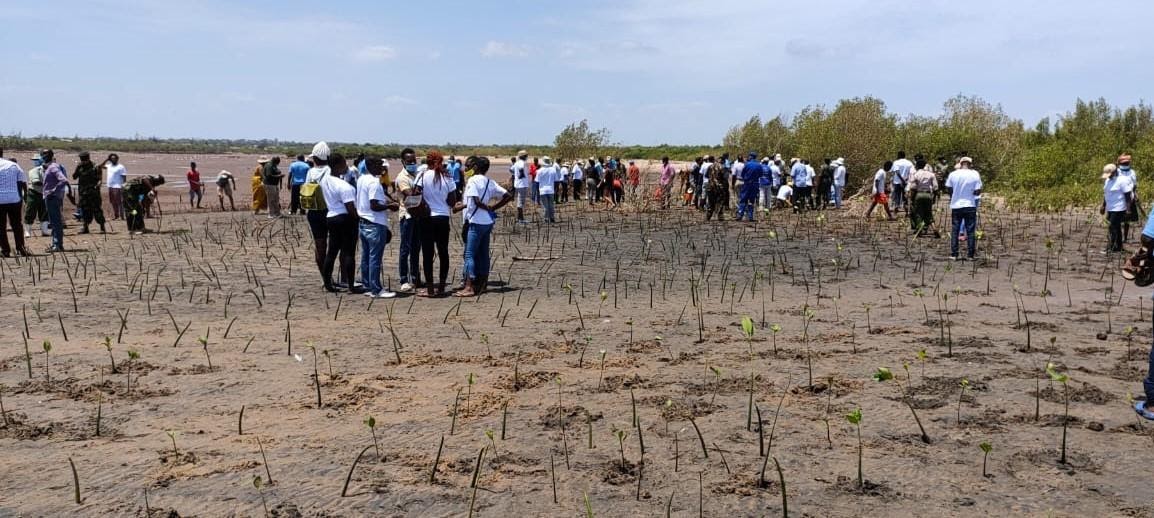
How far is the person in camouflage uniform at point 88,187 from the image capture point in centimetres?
1523

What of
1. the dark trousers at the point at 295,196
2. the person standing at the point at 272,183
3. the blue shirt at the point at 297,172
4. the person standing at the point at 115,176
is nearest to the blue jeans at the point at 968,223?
the blue shirt at the point at 297,172

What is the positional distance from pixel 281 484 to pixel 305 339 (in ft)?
11.4

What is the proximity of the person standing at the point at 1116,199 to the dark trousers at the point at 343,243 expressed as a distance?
1093cm

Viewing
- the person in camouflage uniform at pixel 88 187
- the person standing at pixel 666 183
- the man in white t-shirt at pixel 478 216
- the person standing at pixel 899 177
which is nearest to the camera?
the man in white t-shirt at pixel 478 216

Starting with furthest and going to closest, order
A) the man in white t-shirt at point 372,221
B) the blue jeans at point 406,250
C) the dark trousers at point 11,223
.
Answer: the dark trousers at point 11,223
the blue jeans at point 406,250
the man in white t-shirt at point 372,221

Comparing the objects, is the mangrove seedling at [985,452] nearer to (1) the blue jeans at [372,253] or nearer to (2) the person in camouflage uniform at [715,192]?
(1) the blue jeans at [372,253]

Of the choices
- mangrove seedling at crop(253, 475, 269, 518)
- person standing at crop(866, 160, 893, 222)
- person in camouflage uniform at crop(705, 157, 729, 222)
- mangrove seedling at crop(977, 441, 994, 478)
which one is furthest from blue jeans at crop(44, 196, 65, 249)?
person standing at crop(866, 160, 893, 222)

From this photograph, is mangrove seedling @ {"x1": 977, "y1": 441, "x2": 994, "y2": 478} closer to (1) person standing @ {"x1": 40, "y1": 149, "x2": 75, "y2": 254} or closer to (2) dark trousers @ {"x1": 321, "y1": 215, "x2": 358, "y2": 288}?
(2) dark trousers @ {"x1": 321, "y1": 215, "x2": 358, "y2": 288}

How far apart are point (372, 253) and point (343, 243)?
0.35 m

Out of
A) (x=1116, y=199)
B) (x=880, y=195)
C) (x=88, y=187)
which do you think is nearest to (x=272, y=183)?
(x=88, y=187)

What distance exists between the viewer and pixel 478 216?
9773 mm

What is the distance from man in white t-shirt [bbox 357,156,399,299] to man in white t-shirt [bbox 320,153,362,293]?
0.38ft

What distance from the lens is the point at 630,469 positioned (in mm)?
4707

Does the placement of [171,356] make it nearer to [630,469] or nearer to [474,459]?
[474,459]
